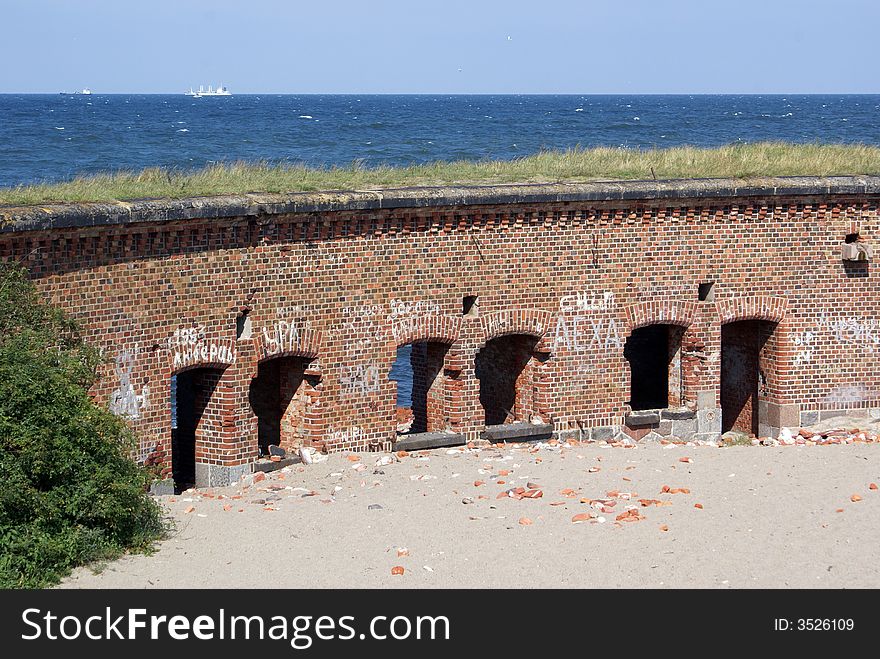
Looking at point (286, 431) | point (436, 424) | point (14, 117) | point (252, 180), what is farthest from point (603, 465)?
point (14, 117)

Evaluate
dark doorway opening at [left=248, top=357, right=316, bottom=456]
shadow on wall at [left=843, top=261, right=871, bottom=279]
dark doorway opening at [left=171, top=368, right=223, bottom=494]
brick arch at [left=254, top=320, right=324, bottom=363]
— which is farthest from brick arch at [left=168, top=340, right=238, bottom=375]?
shadow on wall at [left=843, top=261, right=871, bottom=279]

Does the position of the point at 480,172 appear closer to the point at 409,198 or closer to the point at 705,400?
the point at 409,198

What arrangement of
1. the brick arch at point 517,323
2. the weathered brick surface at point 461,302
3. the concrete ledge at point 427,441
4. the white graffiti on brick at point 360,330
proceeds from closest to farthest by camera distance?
the weathered brick surface at point 461,302 < the white graffiti on brick at point 360,330 < the concrete ledge at point 427,441 < the brick arch at point 517,323

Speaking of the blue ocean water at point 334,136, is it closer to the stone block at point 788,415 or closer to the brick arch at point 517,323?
the stone block at point 788,415

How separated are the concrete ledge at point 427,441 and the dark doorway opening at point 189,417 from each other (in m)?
2.55

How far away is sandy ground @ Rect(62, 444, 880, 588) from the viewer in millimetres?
12070

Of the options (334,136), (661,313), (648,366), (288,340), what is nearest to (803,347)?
(661,313)

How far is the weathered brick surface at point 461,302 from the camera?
50.3 feet

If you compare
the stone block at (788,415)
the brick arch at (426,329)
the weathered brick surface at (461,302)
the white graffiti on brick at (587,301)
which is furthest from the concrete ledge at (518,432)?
the stone block at (788,415)

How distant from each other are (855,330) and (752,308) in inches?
62.5

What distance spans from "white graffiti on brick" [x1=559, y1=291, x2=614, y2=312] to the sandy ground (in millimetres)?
2059

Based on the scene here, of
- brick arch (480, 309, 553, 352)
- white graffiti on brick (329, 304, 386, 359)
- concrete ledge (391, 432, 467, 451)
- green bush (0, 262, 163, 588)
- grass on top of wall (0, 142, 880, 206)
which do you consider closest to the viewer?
green bush (0, 262, 163, 588)

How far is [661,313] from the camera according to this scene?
60.5 feet

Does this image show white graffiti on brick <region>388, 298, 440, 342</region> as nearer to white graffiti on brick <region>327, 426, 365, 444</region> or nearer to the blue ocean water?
white graffiti on brick <region>327, 426, 365, 444</region>
